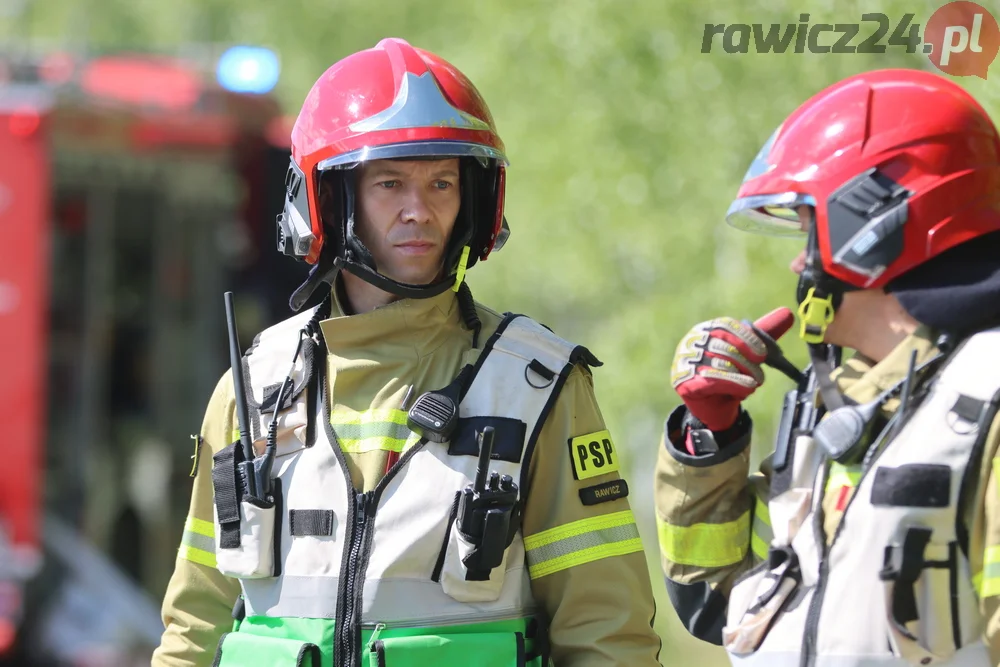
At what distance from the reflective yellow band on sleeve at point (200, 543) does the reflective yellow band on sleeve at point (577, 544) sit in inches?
29.3

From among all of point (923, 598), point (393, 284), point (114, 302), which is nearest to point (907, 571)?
point (923, 598)

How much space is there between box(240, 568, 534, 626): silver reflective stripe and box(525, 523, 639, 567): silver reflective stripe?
5 cm

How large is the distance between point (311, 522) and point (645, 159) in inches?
199

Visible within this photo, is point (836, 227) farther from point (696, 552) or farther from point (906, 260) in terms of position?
point (696, 552)

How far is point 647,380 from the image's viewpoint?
23.9 feet

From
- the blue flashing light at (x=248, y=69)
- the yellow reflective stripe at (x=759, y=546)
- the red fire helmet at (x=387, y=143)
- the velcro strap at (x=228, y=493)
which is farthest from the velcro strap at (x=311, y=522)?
the blue flashing light at (x=248, y=69)

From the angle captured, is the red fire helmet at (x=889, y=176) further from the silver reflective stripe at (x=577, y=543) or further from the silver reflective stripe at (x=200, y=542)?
the silver reflective stripe at (x=200, y=542)

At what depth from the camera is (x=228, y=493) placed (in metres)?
2.73

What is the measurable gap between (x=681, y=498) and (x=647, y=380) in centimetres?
446

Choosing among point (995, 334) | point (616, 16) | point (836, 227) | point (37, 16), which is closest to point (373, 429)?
point (836, 227)

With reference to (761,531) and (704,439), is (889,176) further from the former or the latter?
(761,531)

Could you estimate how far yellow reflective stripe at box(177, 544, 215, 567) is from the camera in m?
2.91

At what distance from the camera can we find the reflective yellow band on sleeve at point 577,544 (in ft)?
8.43

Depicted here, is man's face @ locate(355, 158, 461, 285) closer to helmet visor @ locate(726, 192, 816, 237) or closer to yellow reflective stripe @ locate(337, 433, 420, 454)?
yellow reflective stripe @ locate(337, 433, 420, 454)
